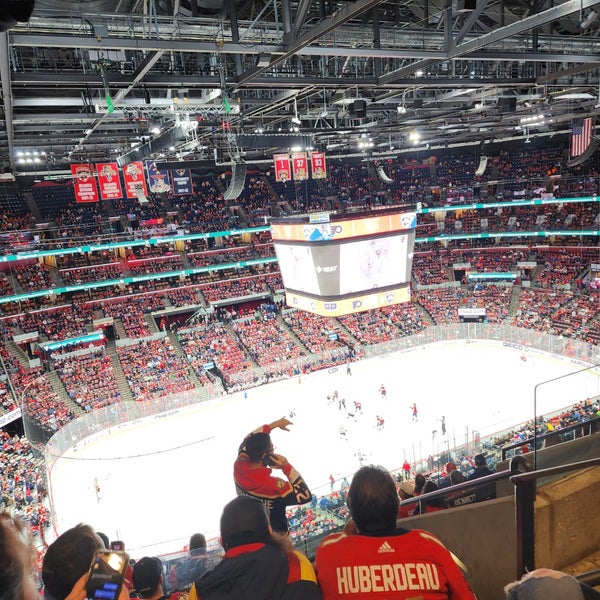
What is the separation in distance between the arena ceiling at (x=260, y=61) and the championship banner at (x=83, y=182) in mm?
1166

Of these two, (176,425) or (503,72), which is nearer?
(503,72)

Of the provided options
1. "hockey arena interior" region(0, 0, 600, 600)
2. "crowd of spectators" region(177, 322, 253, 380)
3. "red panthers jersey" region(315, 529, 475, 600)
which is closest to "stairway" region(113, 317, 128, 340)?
"hockey arena interior" region(0, 0, 600, 600)

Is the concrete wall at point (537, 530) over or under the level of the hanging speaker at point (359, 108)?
under

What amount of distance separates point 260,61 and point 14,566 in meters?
7.17

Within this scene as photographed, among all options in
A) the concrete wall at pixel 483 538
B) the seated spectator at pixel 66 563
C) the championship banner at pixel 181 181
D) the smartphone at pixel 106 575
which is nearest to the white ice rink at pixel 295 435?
the concrete wall at pixel 483 538

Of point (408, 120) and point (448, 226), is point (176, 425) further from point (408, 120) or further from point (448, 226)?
point (448, 226)

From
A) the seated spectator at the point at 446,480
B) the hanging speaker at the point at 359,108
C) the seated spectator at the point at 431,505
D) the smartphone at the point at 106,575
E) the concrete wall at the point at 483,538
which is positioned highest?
the hanging speaker at the point at 359,108

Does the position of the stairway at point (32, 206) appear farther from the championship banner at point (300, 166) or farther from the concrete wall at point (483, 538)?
the concrete wall at point (483, 538)

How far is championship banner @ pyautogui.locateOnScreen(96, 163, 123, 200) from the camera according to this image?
1606 centimetres

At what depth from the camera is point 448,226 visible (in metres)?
40.4

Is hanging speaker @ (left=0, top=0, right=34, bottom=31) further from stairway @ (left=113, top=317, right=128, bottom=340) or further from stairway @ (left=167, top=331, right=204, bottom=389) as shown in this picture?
stairway @ (left=113, top=317, right=128, bottom=340)

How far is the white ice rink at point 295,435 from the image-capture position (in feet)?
55.1

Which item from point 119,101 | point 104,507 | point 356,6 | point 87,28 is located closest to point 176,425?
point 104,507

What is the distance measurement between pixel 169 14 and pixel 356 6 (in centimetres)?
413
